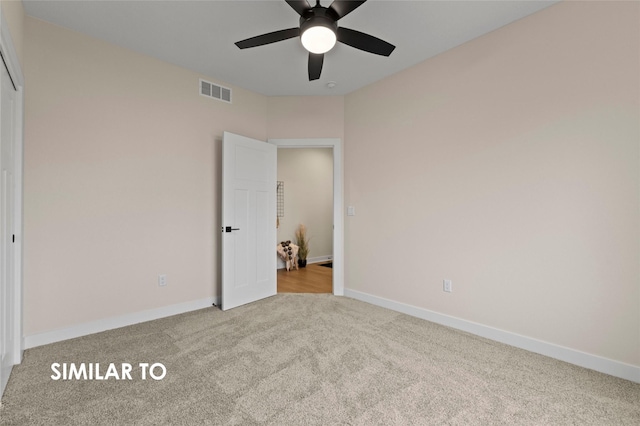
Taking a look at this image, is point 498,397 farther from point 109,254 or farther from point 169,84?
→ point 169,84

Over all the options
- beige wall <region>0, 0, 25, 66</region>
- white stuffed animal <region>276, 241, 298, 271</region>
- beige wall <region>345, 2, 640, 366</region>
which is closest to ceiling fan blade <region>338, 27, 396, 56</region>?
beige wall <region>345, 2, 640, 366</region>

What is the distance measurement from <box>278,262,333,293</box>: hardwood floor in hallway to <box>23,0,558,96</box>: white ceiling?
9.00 ft

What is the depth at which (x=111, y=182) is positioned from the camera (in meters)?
2.79

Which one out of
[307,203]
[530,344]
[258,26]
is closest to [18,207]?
[258,26]

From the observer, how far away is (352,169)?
384cm

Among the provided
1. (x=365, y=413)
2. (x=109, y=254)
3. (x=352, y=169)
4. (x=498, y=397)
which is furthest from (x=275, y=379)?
(x=352, y=169)

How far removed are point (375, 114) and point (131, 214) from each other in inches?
111

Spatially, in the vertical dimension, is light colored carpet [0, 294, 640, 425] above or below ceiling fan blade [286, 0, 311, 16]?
below

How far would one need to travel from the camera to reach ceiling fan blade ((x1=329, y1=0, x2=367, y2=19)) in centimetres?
178

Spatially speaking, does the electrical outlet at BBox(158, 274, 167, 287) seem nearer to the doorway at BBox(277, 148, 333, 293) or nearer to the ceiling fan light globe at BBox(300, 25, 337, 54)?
the doorway at BBox(277, 148, 333, 293)

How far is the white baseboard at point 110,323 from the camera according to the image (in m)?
2.44

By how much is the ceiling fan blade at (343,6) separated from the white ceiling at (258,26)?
42 cm

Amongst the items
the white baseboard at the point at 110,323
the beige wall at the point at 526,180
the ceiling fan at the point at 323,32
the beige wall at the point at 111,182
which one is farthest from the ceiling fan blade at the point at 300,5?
the white baseboard at the point at 110,323

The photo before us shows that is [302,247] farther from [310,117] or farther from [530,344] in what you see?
[530,344]
